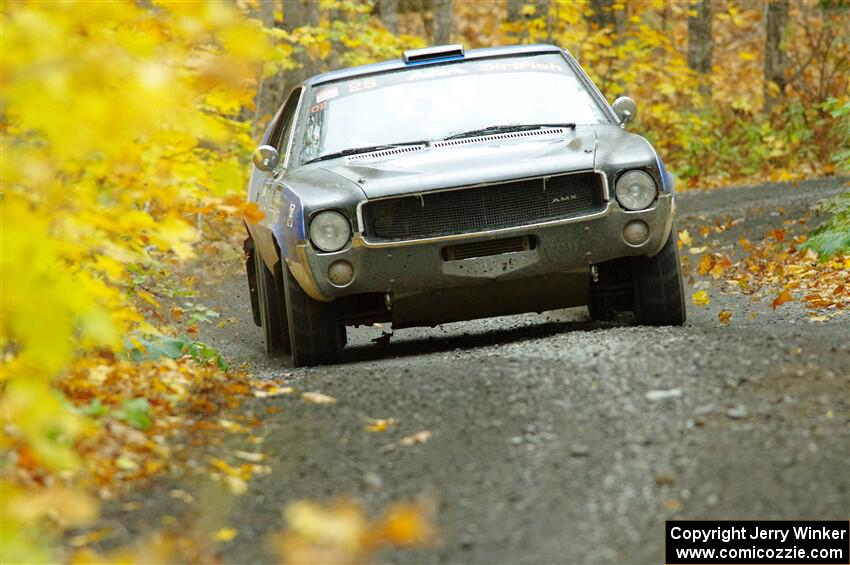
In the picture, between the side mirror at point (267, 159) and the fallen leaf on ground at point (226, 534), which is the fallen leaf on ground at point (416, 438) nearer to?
the fallen leaf on ground at point (226, 534)

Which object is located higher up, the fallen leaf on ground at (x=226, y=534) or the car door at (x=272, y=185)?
the car door at (x=272, y=185)

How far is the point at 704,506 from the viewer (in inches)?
148

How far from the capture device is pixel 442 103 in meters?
7.78

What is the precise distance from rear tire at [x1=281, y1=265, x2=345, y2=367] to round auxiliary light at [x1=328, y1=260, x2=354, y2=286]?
0.40m

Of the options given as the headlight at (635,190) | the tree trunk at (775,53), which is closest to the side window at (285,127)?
the headlight at (635,190)

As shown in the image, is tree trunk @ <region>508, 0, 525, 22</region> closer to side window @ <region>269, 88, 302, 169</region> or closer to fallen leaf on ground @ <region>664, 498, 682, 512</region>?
side window @ <region>269, 88, 302, 169</region>

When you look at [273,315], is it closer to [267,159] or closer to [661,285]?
[267,159]

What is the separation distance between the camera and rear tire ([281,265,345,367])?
7.05 m

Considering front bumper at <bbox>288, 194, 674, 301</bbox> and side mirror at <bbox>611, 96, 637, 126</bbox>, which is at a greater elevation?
side mirror at <bbox>611, 96, 637, 126</bbox>

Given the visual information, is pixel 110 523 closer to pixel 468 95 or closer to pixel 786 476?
pixel 786 476

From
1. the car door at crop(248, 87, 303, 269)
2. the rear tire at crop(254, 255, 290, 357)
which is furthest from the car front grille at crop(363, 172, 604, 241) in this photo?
the rear tire at crop(254, 255, 290, 357)

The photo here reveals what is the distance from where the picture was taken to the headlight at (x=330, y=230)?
6.61 metres

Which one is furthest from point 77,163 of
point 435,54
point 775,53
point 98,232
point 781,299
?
point 775,53

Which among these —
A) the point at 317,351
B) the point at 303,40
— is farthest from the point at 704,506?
the point at 303,40
